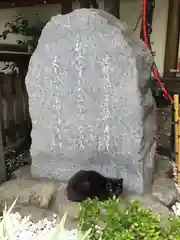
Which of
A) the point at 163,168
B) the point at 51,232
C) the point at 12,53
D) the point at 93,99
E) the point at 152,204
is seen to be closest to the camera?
the point at 51,232

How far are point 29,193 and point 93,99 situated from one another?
84 centimetres

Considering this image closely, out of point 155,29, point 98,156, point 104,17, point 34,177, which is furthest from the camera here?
point 155,29

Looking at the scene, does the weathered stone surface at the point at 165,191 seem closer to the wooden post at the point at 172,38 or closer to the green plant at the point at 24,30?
the wooden post at the point at 172,38

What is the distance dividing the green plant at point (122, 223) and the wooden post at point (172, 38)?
10.5ft

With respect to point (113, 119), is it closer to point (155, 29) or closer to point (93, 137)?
point (93, 137)

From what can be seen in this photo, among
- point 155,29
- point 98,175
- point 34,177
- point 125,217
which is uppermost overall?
point 155,29

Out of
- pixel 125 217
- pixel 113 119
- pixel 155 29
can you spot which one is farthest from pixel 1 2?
pixel 125 217

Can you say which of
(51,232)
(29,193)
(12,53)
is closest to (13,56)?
(12,53)

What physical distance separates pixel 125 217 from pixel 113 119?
135cm

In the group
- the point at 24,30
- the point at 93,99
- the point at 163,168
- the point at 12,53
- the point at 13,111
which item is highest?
the point at 24,30

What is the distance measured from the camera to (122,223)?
1.03 m

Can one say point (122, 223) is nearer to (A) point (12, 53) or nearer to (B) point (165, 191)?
(B) point (165, 191)

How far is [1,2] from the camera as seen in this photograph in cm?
505

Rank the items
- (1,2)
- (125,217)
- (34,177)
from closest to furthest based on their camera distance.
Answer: (125,217) → (34,177) → (1,2)
